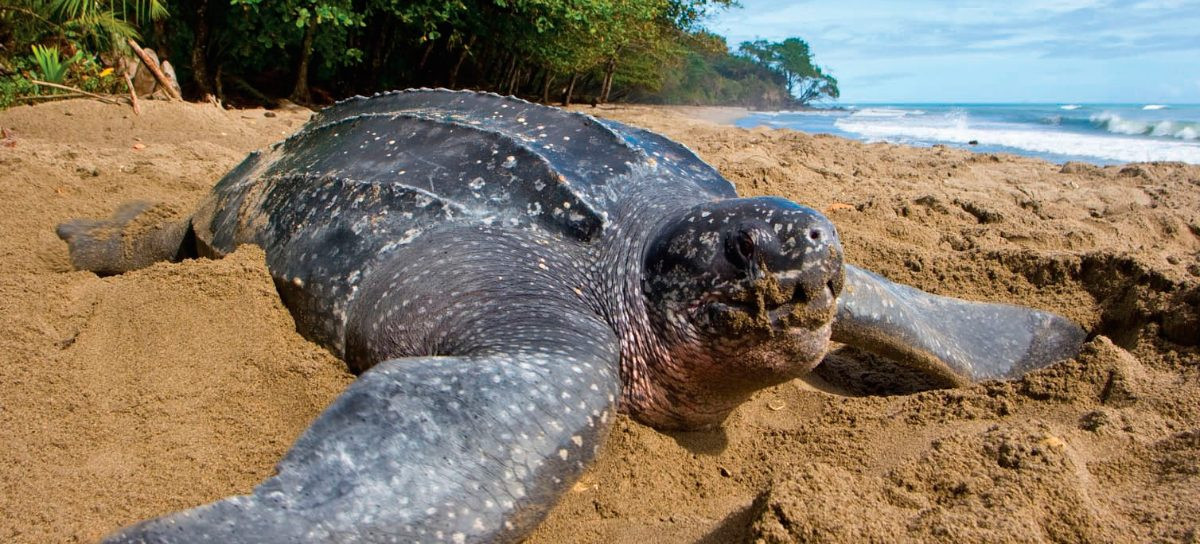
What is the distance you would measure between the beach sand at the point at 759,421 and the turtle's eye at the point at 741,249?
0.45m

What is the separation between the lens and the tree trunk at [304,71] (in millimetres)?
8461

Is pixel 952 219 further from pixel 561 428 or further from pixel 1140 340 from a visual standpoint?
pixel 561 428

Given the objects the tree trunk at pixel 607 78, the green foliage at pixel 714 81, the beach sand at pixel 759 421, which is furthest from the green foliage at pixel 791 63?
the beach sand at pixel 759 421

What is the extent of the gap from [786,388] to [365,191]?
50.8 inches

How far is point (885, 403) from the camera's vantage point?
1785 millimetres

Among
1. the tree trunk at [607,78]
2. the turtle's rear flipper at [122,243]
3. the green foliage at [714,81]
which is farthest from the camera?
the green foliage at [714,81]

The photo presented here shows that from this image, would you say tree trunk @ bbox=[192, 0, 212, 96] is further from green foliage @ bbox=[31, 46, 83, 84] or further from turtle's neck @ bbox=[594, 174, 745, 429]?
turtle's neck @ bbox=[594, 174, 745, 429]

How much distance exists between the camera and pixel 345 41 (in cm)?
873

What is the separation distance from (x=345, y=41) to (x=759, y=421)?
8.43 meters

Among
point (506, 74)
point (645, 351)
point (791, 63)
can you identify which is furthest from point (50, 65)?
point (791, 63)

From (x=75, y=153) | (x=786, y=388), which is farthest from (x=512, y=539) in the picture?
(x=75, y=153)

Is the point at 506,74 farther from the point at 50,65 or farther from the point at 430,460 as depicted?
the point at 430,460

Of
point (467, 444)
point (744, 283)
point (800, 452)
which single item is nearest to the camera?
point (467, 444)

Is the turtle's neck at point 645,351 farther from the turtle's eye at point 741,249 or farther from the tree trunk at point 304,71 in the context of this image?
the tree trunk at point 304,71
